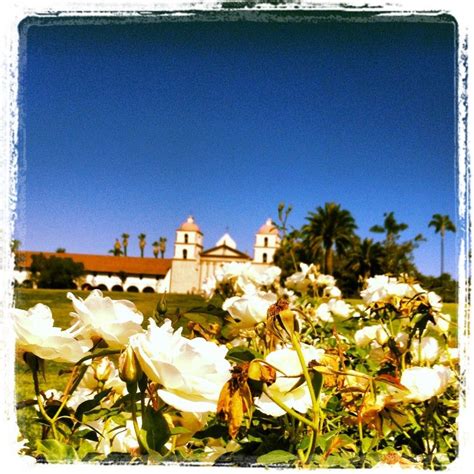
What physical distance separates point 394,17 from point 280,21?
144 mm

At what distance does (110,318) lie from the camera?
1.44ft

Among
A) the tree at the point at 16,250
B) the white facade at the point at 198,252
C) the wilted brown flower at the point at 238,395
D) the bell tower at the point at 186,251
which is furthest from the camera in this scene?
→ the bell tower at the point at 186,251

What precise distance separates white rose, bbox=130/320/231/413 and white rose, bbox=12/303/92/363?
0.41 feet

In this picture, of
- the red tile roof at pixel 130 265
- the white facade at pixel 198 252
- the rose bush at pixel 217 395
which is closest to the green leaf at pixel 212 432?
the rose bush at pixel 217 395

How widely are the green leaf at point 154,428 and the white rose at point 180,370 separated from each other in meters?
0.04

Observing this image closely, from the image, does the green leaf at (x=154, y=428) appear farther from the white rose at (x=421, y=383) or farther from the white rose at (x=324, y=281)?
the white rose at (x=324, y=281)

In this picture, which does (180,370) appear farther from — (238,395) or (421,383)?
(421,383)

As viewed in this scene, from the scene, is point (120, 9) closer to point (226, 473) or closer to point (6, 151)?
point (6, 151)

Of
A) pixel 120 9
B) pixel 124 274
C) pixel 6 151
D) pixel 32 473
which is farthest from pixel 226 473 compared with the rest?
pixel 124 274

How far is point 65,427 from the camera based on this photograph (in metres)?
0.52

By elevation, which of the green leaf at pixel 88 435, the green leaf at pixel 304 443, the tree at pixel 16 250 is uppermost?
the tree at pixel 16 250

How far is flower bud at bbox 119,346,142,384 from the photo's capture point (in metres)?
0.36

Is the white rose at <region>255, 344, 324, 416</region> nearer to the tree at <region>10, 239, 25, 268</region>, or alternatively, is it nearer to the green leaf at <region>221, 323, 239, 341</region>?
the green leaf at <region>221, 323, 239, 341</region>

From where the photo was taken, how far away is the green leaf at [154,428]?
376 millimetres
